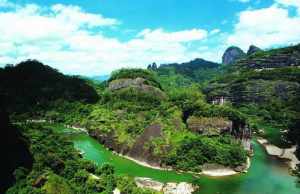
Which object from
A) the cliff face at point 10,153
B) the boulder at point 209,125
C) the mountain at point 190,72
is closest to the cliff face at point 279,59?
the mountain at point 190,72

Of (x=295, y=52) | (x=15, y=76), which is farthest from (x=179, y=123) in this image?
(x=295, y=52)

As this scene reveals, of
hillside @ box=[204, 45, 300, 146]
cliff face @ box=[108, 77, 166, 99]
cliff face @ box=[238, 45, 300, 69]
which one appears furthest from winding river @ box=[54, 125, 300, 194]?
cliff face @ box=[238, 45, 300, 69]

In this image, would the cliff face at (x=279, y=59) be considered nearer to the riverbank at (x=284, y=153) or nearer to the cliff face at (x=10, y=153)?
the riverbank at (x=284, y=153)

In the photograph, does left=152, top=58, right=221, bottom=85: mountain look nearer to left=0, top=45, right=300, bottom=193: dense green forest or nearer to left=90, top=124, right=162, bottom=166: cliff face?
left=0, top=45, right=300, bottom=193: dense green forest

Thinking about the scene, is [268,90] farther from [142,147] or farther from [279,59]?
[142,147]

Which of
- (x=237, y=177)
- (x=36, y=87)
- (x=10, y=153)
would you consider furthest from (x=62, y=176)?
(x=36, y=87)

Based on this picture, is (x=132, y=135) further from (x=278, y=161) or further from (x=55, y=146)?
(x=278, y=161)
